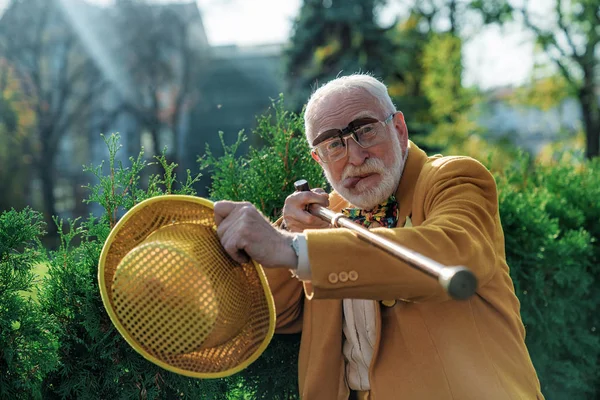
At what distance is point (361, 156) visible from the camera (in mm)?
2752

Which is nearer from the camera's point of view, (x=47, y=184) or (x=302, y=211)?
(x=302, y=211)

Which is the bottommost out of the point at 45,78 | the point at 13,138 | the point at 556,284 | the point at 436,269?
the point at 13,138

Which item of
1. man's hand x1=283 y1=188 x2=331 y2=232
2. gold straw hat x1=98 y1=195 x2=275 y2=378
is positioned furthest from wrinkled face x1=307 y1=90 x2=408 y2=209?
gold straw hat x1=98 y1=195 x2=275 y2=378

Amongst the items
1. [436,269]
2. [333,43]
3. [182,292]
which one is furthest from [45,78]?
[436,269]

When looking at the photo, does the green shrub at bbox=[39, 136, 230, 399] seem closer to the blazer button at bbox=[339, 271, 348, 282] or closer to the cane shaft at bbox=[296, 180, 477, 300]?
the blazer button at bbox=[339, 271, 348, 282]

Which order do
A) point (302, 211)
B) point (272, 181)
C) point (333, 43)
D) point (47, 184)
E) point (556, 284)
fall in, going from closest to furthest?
1. point (302, 211)
2. point (272, 181)
3. point (556, 284)
4. point (333, 43)
5. point (47, 184)

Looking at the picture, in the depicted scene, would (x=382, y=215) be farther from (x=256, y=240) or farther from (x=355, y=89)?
(x=256, y=240)

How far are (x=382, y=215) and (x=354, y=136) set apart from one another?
38 centimetres

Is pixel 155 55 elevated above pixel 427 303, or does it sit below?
below

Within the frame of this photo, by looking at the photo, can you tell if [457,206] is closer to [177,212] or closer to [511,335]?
[511,335]

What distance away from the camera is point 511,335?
102 inches

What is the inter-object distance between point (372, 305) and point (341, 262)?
773 mm

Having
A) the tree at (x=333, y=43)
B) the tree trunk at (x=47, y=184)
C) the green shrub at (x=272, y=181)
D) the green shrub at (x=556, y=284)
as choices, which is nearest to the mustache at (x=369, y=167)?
the green shrub at (x=272, y=181)

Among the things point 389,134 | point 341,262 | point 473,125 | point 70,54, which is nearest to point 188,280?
point 341,262
